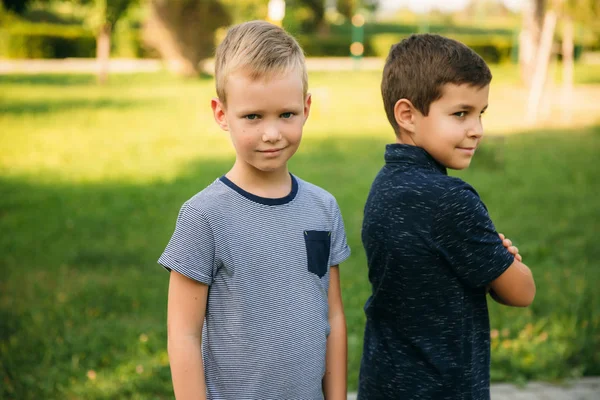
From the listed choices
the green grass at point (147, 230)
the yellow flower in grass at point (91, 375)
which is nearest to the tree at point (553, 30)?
the green grass at point (147, 230)

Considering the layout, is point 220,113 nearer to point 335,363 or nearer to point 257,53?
point 257,53

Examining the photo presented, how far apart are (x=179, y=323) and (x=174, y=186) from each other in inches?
262

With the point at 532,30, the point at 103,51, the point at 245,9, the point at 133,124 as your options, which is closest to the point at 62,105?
the point at 133,124

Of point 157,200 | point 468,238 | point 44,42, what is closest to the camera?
point 468,238

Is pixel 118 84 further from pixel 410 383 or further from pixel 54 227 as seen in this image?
pixel 410 383

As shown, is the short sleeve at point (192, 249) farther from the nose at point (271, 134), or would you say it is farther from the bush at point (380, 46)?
the bush at point (380, 46)

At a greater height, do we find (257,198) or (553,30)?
(553,30)

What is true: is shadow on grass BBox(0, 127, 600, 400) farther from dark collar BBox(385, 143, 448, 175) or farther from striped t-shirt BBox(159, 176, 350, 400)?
dark collar BBox(385, 143, 448, 175)

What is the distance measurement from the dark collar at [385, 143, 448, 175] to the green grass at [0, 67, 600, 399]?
2.10m

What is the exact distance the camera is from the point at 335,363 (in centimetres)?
198

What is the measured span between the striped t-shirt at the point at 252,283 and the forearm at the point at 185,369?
0.07 m

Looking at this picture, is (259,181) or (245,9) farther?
(245,9)

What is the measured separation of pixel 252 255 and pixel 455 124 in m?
0.68

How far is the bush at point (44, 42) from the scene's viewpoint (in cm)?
3206
